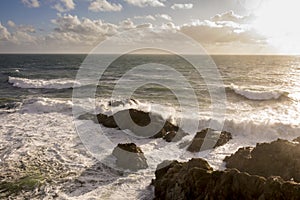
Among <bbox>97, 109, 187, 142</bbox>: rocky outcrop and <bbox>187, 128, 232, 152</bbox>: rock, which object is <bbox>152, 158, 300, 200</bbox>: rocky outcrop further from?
<bbox>97, 109, 187, 142</bbox>: rocky outcrop

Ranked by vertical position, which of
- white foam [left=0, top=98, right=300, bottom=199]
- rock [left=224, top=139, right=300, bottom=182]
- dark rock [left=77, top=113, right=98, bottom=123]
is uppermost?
rock [left=224, top=139, right=300, bottom=182]

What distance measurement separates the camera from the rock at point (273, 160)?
1052 centimetres

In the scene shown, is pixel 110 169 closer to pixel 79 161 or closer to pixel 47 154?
pixel 79 161

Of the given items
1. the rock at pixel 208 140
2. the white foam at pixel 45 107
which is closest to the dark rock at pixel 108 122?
the white foam at pixel 45 107

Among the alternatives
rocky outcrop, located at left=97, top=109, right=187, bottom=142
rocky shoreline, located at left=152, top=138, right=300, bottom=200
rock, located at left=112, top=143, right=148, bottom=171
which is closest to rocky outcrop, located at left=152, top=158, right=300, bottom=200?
rocky shoreline, located at left=152, top=138, right=300, bottom=200

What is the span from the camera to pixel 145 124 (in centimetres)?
1964

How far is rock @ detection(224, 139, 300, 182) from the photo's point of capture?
414 inches

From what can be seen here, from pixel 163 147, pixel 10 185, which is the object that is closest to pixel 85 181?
pixel 10 185

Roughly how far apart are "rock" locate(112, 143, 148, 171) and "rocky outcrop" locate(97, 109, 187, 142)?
4031mm

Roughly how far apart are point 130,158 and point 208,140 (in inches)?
201

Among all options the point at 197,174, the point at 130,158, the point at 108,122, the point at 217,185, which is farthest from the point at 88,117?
the point at 217,185

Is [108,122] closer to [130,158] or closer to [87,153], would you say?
[87,153]

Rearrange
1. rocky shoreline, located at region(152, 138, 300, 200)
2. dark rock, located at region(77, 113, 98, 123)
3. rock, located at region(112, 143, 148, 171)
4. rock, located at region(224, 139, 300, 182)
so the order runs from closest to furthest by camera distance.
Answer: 1. rocky shoreline, located at region(152, 138, 300, 200)
2. rock, located at region(224, 139, 300, 182)
3. rock, located at region(112, 143, 148, 171)
4. dark rock, located at region(77, 113, 98, 123)

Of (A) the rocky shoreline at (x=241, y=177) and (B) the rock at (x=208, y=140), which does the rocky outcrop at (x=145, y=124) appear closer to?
(B) the rock at (x=208, y=140)
